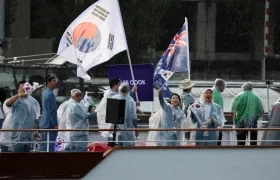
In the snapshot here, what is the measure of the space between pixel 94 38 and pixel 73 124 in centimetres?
157

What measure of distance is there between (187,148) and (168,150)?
0.22m

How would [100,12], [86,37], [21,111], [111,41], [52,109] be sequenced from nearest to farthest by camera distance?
[21,111]
[52,109]
[86,37]
[111,41]
[100,12]

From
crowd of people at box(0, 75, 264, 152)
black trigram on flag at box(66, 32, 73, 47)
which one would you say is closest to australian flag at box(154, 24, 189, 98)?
crowd of people at box(0, 75, 264, 152)

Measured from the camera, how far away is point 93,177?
11922mm

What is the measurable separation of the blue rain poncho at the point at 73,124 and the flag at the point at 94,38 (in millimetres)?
822

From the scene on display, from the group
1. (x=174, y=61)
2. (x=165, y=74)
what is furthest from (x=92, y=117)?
(x=174, y=61)

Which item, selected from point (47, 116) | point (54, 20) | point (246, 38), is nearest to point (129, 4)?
point (54, 20)

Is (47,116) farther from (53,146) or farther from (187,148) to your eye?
(187,148)

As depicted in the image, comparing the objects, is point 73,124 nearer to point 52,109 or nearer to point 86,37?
point 52,109

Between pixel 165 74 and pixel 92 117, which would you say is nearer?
pixel 92 117

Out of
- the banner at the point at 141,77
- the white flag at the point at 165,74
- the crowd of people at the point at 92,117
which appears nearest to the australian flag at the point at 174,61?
the white flag at the point at 165,74

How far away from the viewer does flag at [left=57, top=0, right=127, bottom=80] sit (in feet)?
44.9

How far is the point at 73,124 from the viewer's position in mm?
12680

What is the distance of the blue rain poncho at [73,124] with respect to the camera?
12.1 m
